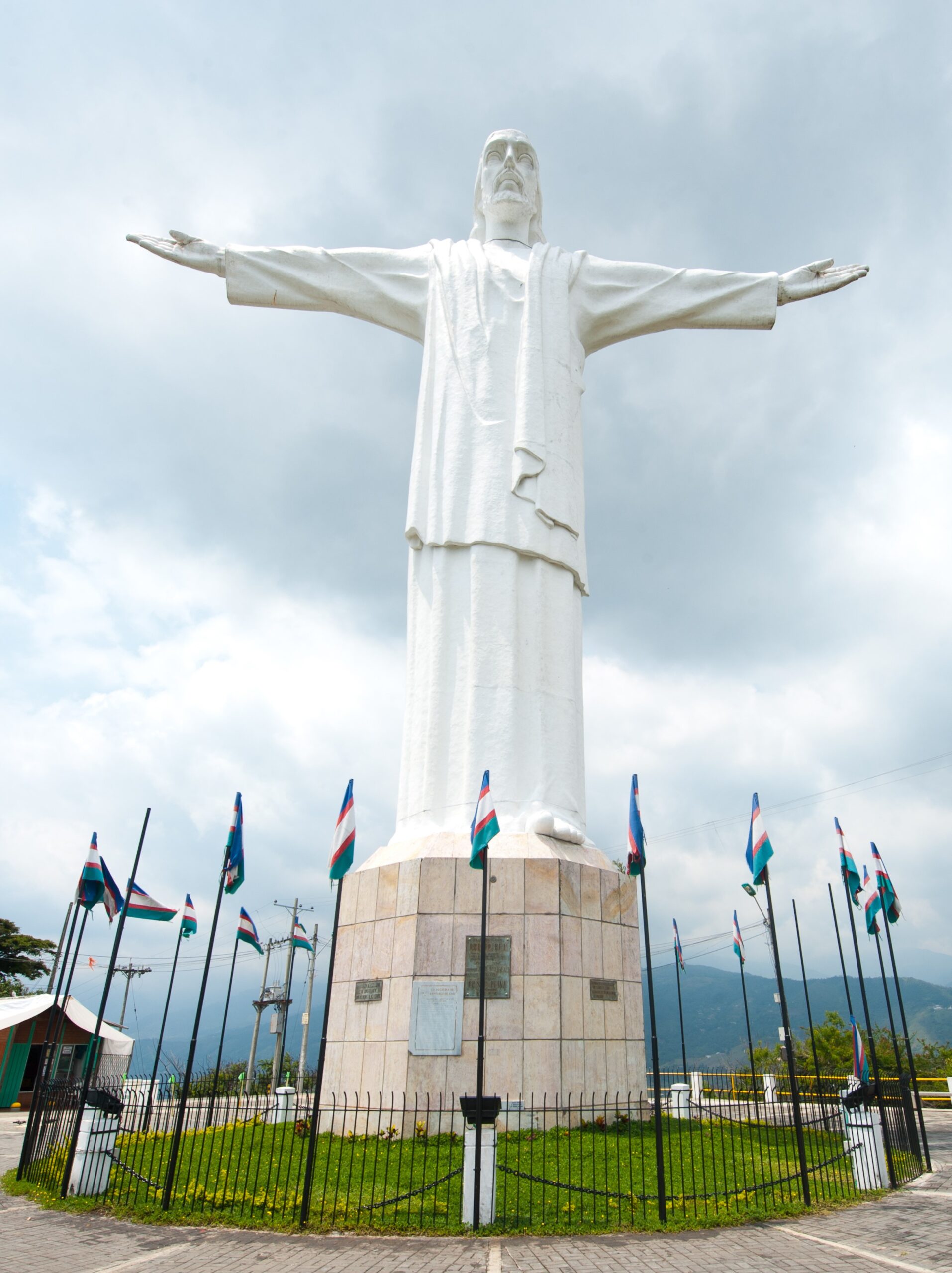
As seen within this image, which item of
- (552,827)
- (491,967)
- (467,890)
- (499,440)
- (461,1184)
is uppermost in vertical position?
(499,440)

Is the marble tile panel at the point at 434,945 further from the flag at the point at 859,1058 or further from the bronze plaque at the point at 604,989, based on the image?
the flag at the point at 859,1058

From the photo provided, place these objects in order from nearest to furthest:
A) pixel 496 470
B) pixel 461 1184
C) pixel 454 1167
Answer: pixel 461 1184 → pixel 454 1167 → pixel 496 470

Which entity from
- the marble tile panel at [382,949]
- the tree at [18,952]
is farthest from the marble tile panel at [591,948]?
the tree at [18,952]

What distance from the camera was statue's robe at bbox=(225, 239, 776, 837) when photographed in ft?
39.3

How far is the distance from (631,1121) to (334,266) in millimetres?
13163

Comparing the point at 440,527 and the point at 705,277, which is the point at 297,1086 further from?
the point at 705,277

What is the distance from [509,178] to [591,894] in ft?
39.0

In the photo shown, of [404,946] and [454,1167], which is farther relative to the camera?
[404,946]

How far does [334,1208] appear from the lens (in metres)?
7.20

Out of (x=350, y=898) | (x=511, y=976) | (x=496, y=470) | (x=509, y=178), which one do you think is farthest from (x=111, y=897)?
(x=509, y=178)

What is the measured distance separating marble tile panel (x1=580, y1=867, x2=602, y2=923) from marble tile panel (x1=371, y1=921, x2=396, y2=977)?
2.32m

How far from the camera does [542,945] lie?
10.2m

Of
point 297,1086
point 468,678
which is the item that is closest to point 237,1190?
point 468,678

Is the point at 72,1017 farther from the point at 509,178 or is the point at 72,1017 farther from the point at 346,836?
the point at 509,178
